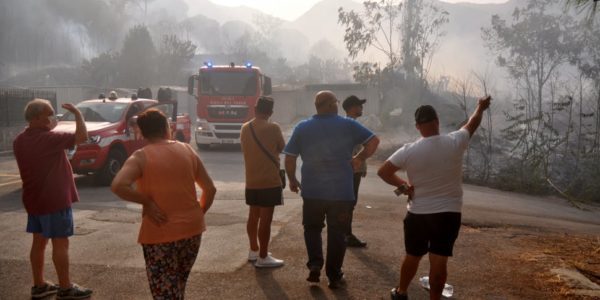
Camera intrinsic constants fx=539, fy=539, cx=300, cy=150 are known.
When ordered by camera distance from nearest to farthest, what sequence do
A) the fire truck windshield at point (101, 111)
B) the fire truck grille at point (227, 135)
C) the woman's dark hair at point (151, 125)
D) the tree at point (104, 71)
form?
the woman's dark hair at point (151, 125)
the fire truck windshield at point (101, 111)
the fire truck grille at point (227, 135)
the tree at point (104, 71)

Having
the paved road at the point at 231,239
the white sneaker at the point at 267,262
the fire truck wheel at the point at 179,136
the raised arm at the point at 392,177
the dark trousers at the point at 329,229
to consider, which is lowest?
the paved road at the point at 231,239

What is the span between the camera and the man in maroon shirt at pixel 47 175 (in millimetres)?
4316

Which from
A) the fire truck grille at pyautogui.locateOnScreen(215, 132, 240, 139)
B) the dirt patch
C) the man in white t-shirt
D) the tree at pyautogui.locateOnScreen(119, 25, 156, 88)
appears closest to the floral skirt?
the man in white t-shirt

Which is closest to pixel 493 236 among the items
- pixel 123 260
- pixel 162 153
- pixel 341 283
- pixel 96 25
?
pixel 341 283

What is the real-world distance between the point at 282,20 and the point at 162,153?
90549 millimetres

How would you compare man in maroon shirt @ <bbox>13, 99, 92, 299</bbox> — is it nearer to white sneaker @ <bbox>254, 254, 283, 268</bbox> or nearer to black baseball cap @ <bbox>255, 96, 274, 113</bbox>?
black baseball cap @ <bbox>255, 96, 274, 113</bbox>

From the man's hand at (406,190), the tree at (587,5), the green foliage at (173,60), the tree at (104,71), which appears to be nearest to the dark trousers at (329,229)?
the man's hand at (406,190)

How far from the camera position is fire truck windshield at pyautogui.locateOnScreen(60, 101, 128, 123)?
1168 cm

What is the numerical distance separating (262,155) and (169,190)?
210 centimetres

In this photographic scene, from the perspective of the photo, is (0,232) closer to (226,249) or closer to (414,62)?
(226,249)

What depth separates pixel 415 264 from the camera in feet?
14.0

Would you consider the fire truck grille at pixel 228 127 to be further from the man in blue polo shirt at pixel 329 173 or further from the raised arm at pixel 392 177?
the raised arm at pixel 392 177

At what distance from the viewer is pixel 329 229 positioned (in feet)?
15.8

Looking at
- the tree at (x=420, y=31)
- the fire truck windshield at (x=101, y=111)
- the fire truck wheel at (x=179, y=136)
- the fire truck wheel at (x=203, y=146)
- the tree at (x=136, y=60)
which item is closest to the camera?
the fire truck windshield at (x=101, y=111)
